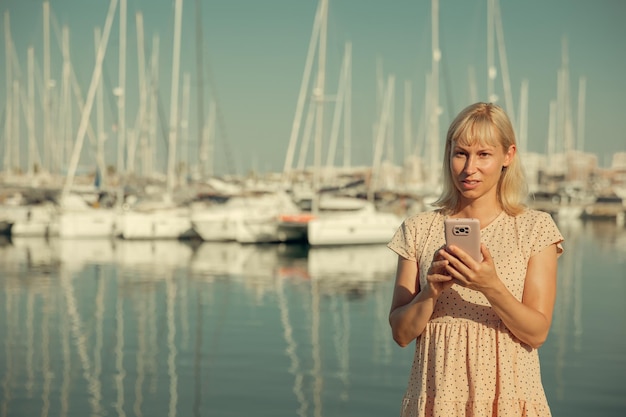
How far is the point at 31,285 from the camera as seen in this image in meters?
20.8

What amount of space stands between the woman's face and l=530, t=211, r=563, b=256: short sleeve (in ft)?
0.60

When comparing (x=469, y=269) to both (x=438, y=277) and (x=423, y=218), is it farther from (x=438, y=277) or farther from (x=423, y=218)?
(x=423, y=218)

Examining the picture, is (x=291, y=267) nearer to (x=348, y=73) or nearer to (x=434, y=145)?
(x=434, y=145)

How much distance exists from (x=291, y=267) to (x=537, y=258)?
77.4ft

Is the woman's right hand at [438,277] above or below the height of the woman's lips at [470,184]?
below

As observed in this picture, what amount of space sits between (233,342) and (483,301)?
35.7 ft

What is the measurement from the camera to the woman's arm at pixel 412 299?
251cm

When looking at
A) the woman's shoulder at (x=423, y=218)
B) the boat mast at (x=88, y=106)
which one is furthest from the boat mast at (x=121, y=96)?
the woman's shoulder at (x=423, y=218)

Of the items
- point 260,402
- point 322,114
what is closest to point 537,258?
point 260,402

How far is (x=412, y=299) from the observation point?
2740 millimetres

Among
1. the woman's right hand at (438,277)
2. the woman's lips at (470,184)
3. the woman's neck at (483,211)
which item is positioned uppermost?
the woman's lips at (470,184)

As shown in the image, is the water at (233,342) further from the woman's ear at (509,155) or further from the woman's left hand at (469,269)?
the woman's left hand at (469,269)

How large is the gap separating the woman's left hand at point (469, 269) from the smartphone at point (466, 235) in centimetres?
2

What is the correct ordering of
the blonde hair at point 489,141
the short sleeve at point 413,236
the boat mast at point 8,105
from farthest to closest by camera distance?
the boat mast at point 8,105 → the short sleeve at point 413,236 → the blonde hair at point 489,141
